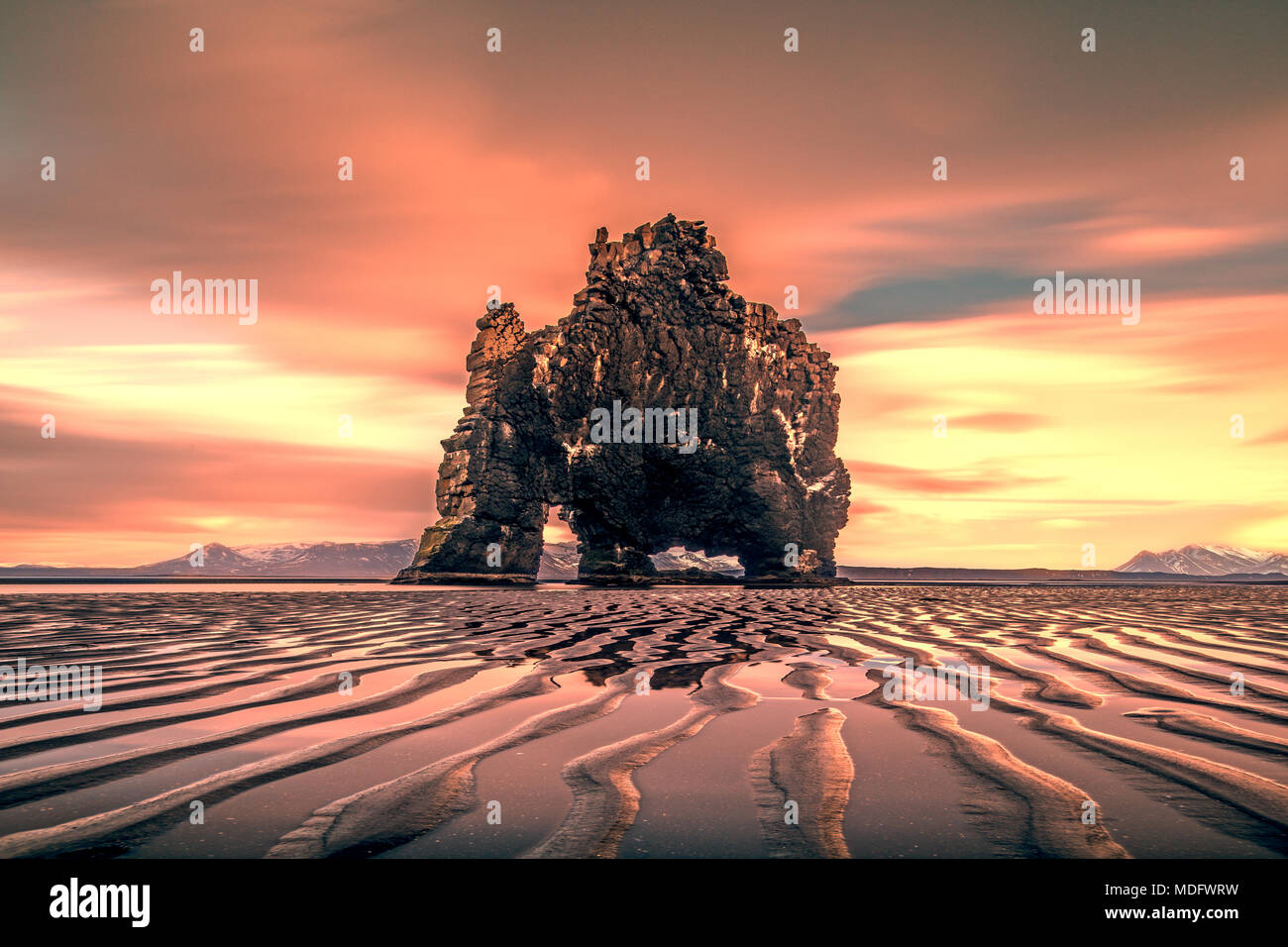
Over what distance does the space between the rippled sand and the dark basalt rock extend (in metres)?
54.7

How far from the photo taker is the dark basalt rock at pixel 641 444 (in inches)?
2562

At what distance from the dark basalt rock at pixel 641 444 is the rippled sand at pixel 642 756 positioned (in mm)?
54731

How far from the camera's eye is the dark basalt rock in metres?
65.1

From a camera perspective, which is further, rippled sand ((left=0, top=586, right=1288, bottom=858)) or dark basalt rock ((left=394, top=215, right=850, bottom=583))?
dark basalt rock ((left=394, top=215, right=850, bottom=583))

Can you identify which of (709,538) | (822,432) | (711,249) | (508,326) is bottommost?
(709,538)

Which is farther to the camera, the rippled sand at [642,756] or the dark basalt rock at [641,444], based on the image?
the dark basalt rock at [641,444]

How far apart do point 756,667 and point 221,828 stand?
211 inches

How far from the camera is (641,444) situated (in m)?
65.2

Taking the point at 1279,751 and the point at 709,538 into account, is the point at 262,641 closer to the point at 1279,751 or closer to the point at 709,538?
the point at 1279,751

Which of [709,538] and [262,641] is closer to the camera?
[262,641]
